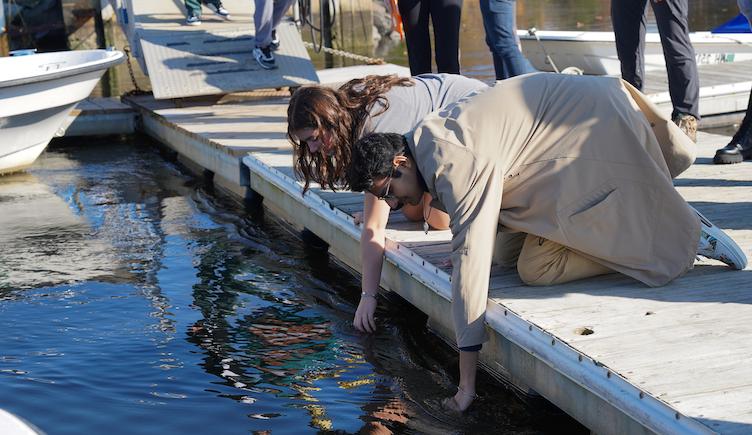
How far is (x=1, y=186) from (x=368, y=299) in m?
5.41

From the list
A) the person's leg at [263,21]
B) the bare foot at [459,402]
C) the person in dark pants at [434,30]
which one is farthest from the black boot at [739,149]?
the person's leg at [263,21]

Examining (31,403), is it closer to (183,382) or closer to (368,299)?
(183,382)

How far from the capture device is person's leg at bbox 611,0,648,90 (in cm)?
646

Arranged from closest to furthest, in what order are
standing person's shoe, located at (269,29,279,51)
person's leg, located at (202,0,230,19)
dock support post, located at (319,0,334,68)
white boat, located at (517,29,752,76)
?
1. standing person's shoe, located at (269,29,279,51)
2. white boat, located at (517,29,752,76)
3. person's leg, located at (202,0,230,19)
4. dock support post, located at (319,0,334,68)

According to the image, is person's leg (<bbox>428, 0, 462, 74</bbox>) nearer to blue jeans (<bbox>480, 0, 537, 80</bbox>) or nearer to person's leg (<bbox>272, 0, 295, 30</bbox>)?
blue jeans (<bbox>480, 0, 537, 80</bbox>)

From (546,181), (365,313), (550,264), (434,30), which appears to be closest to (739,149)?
(434,30)

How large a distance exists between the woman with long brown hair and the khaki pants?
25.2 inches

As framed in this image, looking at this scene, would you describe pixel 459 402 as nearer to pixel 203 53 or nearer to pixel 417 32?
pixel 417 32

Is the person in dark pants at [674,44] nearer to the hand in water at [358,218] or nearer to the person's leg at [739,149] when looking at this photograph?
the person's leg at [739,149]

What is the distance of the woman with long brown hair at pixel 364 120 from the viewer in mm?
4031

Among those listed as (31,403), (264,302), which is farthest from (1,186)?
(31,403)

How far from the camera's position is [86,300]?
5.60 meters

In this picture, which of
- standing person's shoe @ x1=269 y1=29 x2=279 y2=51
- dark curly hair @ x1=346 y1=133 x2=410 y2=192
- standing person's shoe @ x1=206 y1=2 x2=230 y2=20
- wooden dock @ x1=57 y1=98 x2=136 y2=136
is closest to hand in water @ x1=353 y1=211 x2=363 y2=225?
dark curly hair @ x1=346 y1=133 x2=410 y2=192

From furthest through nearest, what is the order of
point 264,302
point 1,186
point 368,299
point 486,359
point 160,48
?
point 160,48 < point 1,186 < point 264,302 < point 368,299 < point 486,359
